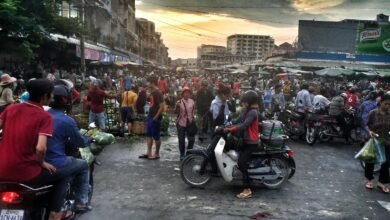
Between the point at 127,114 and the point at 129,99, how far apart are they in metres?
0.47

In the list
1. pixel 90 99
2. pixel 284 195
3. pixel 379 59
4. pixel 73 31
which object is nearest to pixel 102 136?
pixel 284 195

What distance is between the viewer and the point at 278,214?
590 centimetres

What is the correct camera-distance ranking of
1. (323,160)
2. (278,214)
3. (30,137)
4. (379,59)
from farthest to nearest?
(379,59) < (323,160) < (278,214) < (30,137)

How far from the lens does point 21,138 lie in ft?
11.6

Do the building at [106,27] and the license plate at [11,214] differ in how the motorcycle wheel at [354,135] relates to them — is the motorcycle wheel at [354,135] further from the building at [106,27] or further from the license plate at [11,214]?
the building at [106,27]

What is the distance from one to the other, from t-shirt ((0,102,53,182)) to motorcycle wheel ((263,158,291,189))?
4.63 metres

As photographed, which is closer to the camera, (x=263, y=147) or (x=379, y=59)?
(x=263, y=147)

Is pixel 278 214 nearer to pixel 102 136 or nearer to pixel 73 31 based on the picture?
pixel 102 136

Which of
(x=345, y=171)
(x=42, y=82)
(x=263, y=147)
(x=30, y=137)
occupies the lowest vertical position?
(x=345, y=171)

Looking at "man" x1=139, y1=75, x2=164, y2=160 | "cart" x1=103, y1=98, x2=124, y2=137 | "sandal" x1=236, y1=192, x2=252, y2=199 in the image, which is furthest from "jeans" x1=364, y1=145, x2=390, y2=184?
"cart" x1=103, y1=98, x2=124, y2=137

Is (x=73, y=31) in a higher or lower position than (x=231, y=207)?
higher

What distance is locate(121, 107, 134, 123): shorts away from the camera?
12125 mm

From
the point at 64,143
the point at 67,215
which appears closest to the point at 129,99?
the point at 64,143

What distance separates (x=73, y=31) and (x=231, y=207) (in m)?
13.5
